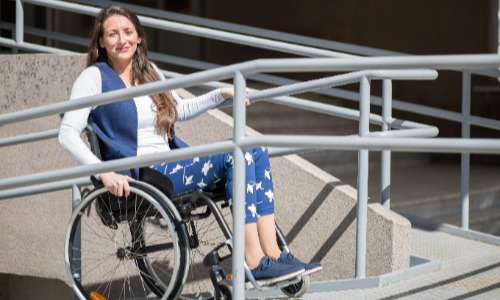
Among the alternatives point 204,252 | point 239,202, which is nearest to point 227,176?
point 239,202

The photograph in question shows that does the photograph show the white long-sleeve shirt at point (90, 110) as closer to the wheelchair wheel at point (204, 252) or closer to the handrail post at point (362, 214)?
the handrail post at point (362, 214)

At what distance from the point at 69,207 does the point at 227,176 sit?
73.6 inches

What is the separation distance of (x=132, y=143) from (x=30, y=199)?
1.82 metres

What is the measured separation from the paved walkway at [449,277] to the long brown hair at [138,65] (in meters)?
0.81

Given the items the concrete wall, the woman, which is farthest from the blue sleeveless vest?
the concrete wall

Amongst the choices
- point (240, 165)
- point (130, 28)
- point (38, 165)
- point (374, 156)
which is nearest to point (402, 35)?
point (374, 156)

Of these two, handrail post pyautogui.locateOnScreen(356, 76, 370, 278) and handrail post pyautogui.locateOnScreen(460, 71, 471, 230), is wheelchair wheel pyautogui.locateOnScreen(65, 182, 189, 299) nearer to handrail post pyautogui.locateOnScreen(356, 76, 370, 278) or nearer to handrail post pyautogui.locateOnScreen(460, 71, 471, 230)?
handrail post pyautogui.locateOnScreen(356, 76, 370, 278)

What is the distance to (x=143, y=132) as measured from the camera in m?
3.92

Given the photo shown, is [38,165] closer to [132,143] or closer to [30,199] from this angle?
[30,199]

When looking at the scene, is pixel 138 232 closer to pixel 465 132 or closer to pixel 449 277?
pixel 449 277

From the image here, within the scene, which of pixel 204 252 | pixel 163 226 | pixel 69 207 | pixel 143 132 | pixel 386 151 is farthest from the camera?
pixel 69 207

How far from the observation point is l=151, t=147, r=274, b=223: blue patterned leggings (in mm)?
3596

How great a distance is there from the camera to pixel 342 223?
4.73 m

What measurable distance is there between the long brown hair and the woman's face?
0.07ft
